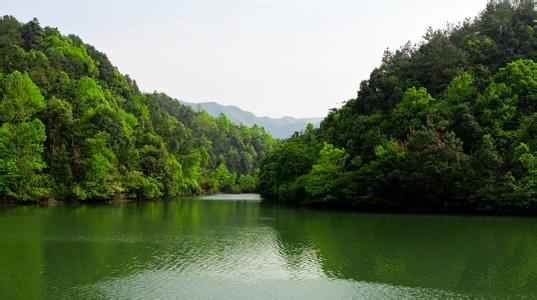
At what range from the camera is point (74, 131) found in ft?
236

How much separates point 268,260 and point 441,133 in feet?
111

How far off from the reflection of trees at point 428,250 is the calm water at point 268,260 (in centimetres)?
7

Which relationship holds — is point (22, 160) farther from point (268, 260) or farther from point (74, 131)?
point (268, 260)

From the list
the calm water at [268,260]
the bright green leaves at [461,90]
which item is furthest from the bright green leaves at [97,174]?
the bright green leaves at [461,90]

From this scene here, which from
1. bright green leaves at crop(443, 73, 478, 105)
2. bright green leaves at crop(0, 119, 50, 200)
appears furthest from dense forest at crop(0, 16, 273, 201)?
bright green leaves at crop(443, 73, 478, 105)

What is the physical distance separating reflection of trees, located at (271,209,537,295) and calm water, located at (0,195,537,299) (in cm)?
7

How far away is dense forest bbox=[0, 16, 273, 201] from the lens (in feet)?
208

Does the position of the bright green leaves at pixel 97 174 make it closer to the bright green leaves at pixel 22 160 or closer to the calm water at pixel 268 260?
the bright green leaves at pixel 22 160

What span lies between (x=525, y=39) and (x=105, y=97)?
68247 mm

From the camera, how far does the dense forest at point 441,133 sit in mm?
48594

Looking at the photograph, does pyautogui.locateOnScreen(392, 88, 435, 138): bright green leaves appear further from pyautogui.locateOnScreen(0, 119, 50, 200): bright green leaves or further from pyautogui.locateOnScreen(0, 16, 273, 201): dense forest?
pyautogui.locateOnScreen(0, 119, 50, 200): bright green leaves

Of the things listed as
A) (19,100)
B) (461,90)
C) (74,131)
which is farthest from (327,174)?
(19,100)

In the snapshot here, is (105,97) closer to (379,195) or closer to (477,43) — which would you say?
(379,195)

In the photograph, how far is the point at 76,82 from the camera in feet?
271
